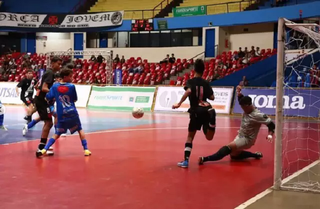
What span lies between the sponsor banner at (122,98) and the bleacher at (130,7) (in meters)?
13.0

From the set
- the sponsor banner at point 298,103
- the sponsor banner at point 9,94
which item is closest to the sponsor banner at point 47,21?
the sponsor banner at point 9,94

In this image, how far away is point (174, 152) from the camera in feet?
29.7

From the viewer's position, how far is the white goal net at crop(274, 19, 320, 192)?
19.1 ft

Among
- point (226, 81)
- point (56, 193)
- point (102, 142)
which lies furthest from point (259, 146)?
point (226, 81)

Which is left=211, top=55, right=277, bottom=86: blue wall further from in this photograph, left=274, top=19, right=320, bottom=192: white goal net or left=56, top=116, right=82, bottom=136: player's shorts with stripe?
left=56, top=116, right=82, bottom=136: player's shorts with stripe

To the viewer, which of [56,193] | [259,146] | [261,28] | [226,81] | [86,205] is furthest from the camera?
[261,28]

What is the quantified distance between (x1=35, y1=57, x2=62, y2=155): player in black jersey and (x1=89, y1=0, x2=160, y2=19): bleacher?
26.4m

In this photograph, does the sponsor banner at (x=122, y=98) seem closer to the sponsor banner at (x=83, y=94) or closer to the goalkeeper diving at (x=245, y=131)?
the sponsor banner at (x=83, y=94)

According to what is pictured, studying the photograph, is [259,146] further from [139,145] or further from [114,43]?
[114,43]

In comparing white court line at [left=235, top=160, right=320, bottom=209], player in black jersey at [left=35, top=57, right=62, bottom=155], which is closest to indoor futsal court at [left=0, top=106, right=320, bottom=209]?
white court line at [left=235, top=160, right=320, bottom=209]

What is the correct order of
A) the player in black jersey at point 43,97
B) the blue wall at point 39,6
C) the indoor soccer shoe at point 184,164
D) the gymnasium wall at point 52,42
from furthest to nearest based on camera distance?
the blue wall at point 39,6, the gymnasium wall at point 52,42, the player in black jersey at point 43,97, the indoor soccer shoe at point 184,164

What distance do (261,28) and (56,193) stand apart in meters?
26.9

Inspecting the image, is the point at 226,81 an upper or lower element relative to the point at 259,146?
upper

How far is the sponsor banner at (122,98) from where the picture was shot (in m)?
22.3
